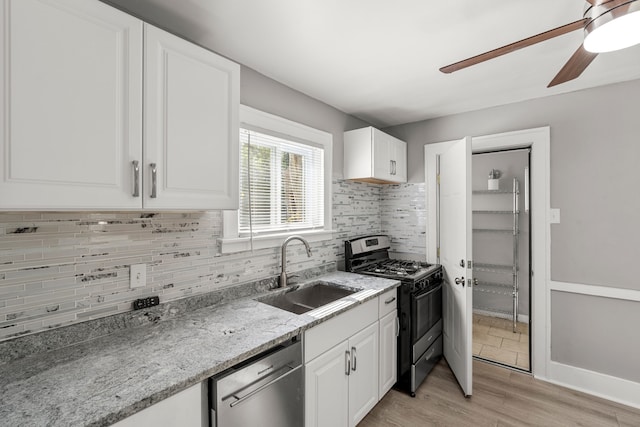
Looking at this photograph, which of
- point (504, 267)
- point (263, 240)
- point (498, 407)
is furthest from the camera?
point (504, 267)

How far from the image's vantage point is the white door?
2275 millimetres

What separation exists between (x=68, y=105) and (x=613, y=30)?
6.48 feet

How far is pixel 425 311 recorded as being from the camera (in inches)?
97.9

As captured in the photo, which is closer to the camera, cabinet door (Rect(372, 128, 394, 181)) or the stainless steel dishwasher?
the stainless steel dishwasher

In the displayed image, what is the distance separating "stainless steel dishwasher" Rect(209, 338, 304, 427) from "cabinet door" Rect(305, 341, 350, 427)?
0.08 meters

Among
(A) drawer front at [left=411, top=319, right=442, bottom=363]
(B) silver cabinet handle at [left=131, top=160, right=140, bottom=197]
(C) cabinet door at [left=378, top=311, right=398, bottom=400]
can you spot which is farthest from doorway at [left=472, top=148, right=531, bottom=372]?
(B) silver cabinet handle at [left=131, top=160, right=140, bottom=197]

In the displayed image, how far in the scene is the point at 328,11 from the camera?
146 cm

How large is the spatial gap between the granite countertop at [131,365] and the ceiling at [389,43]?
1539 mm

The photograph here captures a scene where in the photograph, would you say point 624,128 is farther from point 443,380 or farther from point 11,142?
point 11,142

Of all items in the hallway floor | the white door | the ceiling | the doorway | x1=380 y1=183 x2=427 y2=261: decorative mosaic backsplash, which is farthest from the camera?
the doorway

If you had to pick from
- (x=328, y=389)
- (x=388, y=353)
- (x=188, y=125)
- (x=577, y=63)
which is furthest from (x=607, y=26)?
(x=388, y=353)

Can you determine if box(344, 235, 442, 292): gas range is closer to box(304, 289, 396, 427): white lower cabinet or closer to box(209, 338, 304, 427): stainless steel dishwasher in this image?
box(304, 289, 396, 427): white lower cabinet

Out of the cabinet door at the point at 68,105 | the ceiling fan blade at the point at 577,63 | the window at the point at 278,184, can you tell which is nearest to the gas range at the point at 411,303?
the window at the point at 278,184

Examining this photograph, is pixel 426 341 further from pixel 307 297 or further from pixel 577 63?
pixel 577 63
